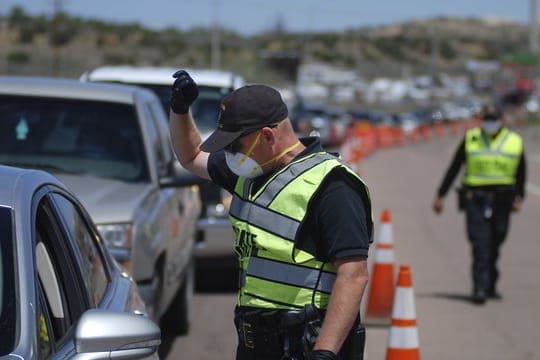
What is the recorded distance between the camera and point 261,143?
4.41 m

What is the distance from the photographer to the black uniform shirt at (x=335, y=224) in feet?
14.0

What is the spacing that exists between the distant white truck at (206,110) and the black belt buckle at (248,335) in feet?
22.4

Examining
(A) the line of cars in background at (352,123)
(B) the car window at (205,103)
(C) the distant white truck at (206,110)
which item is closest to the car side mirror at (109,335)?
(C) the distant white truck at (206,110)

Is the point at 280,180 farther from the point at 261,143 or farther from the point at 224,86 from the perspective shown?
the point at 224,86

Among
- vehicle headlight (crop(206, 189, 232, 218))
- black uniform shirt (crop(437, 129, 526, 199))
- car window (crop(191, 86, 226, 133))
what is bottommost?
vehicle headlight (crop(206, 189, 232, 218))

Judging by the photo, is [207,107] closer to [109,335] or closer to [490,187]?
[490,187]

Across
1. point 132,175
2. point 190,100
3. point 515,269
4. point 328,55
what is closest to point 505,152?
point 515,269

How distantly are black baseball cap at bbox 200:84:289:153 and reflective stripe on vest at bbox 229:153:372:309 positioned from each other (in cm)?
20

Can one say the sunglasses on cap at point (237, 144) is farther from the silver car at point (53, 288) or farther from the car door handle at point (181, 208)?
the car door handle at point (181, 208)

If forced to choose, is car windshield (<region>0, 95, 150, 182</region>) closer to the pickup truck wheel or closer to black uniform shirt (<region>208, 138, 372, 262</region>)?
the pickup truck wheel

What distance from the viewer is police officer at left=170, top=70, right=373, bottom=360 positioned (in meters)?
4.28

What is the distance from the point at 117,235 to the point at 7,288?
3534 mm

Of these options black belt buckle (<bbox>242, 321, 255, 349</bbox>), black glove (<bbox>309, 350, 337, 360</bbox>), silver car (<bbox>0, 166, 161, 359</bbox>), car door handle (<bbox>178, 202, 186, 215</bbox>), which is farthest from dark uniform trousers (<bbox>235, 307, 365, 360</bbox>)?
car door handle (<bbox>178, 202, 186, 215</bbox>)

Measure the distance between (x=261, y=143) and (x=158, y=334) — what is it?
→ 0.76m
